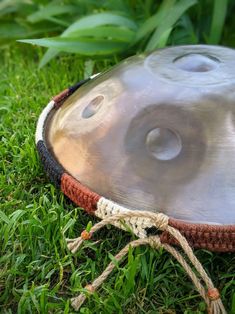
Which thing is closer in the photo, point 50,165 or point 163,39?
point 50,165

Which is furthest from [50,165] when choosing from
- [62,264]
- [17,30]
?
[17,30]

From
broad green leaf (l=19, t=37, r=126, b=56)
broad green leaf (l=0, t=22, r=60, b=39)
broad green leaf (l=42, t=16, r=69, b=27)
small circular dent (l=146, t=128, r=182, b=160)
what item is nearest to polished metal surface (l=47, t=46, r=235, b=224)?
small circular dent (l=146, t=128, r=182, b=160)

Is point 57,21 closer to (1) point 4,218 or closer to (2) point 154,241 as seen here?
(1) point 4,218

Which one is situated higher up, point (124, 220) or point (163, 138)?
point (163, 138)

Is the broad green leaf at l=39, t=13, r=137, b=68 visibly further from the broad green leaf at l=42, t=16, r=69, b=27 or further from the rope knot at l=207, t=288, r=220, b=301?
the rope knot at l=207, t=288, r=220, b=301

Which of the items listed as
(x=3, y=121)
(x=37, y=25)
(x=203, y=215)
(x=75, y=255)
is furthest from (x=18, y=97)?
(x=203, y=215)

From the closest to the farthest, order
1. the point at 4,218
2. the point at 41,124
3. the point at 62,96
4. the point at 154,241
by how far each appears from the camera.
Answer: the point at 154,241, the point at 4,218, the point at 41,124, the point at 62,96

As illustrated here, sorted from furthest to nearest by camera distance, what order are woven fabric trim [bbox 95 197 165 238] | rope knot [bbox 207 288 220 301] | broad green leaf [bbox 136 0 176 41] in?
broad green leaf [bbox 136 0 176 41]
woven fabric trim [bbox 95 197 165 238]
rope knot [bbox 207 288 220 301]
